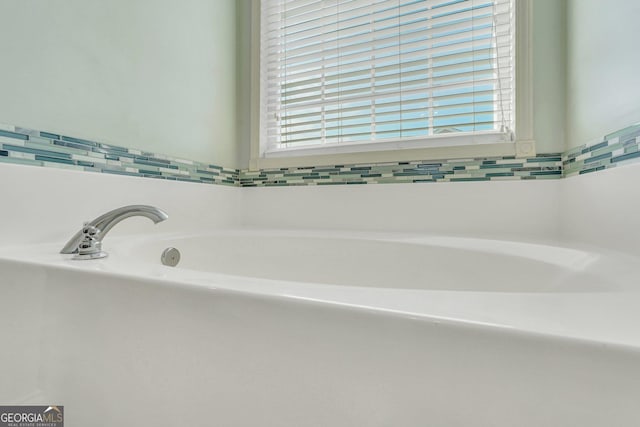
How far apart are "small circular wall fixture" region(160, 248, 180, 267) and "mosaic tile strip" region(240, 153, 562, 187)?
71 cm

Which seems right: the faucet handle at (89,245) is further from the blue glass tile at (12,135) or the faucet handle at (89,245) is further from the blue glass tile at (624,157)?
the blue glass tile at (624,157)

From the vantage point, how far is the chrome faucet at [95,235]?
66 cm

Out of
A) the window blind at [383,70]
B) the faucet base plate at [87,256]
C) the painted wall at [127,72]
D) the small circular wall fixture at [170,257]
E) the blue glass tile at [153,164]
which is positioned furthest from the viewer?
the window blind at [383,70]

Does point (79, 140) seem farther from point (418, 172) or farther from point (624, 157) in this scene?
point (624, 157)

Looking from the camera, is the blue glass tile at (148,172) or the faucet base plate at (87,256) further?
the blue glass tile at (148,172)

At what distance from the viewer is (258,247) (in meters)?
1.23

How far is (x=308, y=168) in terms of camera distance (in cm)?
158

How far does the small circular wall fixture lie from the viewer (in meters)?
1.00

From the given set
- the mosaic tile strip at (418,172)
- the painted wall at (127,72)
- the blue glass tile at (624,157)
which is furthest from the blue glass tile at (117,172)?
the blue glass tile at (624,157)

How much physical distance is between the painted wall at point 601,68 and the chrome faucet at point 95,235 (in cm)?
123

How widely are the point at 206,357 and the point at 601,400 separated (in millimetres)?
405

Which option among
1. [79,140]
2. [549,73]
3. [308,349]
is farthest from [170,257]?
[549,73]

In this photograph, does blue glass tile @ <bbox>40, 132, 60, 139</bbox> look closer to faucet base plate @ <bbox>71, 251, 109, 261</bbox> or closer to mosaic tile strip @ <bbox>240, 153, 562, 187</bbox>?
faucet base plate @ <bbox>71, 251, 109, 261</bbox>

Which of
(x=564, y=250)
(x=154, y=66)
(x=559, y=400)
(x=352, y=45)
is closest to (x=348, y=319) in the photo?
(x=559, y=400)
